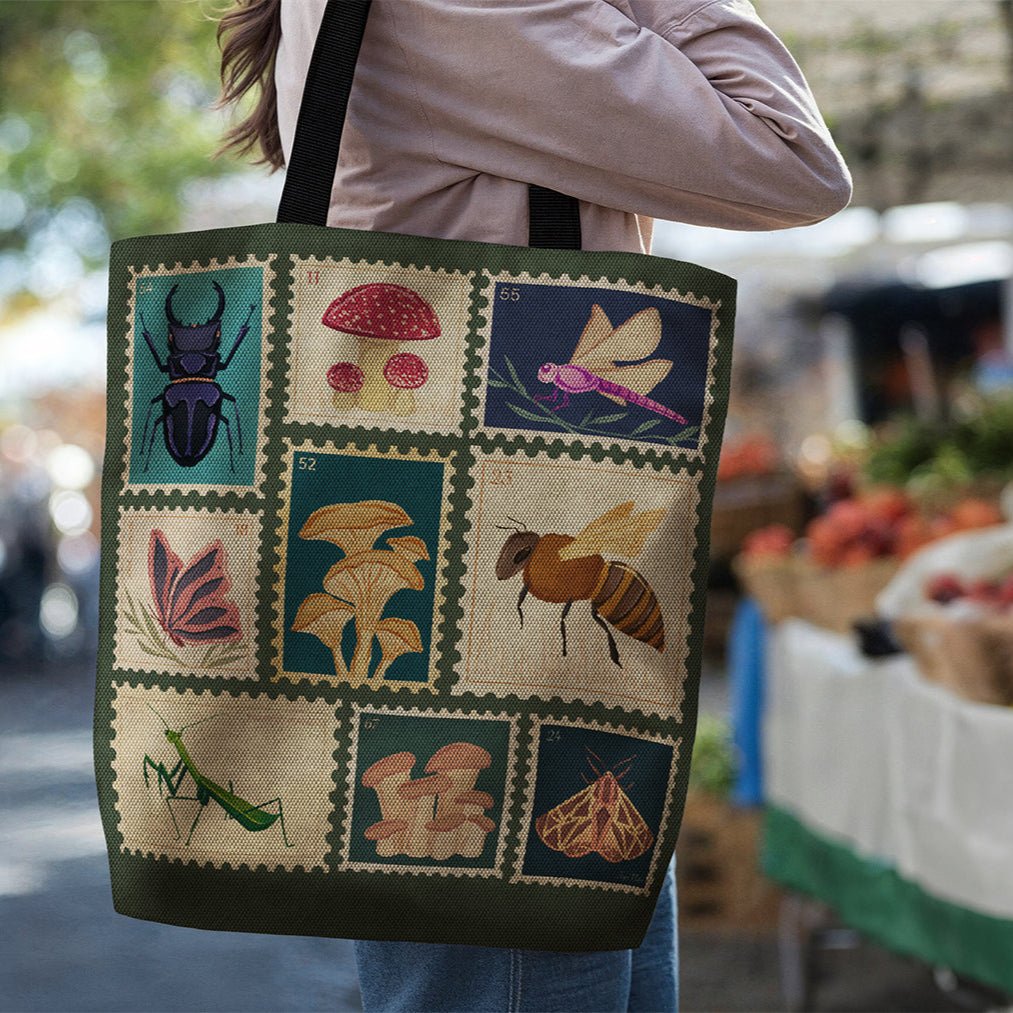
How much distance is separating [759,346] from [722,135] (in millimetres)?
15247

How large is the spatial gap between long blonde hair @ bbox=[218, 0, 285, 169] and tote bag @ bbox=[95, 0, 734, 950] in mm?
215

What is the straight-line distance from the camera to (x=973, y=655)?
122 inches

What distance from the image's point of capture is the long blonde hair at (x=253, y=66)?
4.71 ft

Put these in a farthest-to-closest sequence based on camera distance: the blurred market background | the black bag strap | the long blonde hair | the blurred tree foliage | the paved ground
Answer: the blurred tree foliage → the paved ground → the blurred market background → the long blonde hair → the black bag strap

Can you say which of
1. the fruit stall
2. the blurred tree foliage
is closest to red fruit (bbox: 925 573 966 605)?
the fruit stall

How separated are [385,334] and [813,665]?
2.98 m

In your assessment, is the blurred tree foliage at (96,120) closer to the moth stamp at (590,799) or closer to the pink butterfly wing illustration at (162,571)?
the pink butterfly wing illustration at (162,571)

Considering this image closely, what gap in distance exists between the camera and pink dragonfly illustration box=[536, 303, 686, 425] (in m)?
1.25

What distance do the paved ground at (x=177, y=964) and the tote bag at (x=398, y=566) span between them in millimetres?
2208

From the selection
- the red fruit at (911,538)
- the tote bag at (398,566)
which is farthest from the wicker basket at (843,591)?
the tote bag at (398,566)

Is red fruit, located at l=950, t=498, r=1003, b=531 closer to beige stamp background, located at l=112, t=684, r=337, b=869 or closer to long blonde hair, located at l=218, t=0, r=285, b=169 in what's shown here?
long blonde hair, located at l=218, t=0, r=285, b=169

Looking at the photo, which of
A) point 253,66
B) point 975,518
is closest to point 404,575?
point 253,66

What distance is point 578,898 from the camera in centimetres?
127

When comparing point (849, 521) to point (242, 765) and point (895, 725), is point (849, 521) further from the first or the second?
point (242, 765)
